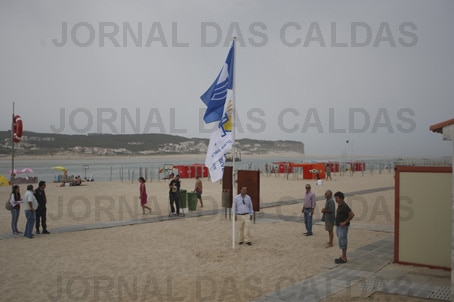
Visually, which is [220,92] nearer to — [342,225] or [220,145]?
[220,145]

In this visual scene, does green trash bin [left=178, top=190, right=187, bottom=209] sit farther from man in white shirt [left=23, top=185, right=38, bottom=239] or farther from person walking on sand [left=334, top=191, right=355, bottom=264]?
person walking on sand [left=334, top=191, right=355, bottom=264]

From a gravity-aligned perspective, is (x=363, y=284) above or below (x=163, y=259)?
above

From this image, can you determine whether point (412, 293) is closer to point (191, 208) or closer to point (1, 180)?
point (191, 208)

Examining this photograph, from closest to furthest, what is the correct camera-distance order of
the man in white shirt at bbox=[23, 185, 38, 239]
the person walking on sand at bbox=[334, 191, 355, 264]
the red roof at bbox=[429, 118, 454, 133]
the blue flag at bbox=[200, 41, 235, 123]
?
the red roof at bbox=[429, 118, 454, 133] → the person walking on sand at bbox=[334, 191, 355, 264] → the blue flag at bbox=[200, 41, 235, 123] → the man in white shirt at bbox=[23, 185, 38, 239]

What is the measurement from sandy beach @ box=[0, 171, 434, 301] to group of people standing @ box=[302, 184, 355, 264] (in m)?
0.41

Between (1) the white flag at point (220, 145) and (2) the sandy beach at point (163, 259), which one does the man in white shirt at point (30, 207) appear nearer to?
(2) the sandy beach at point (163, 259)

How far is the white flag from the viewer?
10.6 meters

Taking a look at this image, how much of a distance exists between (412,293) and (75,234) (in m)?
10.3

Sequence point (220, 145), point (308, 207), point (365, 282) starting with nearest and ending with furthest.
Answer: point (365, 282) → point (220, 145) → point (308, 207)

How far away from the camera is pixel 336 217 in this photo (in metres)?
9.29

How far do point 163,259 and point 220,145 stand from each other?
134 inches

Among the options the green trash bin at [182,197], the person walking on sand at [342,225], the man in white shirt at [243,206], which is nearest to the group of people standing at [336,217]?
the person walking on sand at [342,225]

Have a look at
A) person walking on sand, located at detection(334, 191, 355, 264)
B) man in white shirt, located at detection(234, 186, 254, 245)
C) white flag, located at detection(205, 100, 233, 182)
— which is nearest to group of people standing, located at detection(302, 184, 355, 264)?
person walking on sand, located at detection(334, 191, 355, 264)

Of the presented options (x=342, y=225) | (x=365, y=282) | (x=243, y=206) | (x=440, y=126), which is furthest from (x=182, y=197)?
(x=440, y=126)
